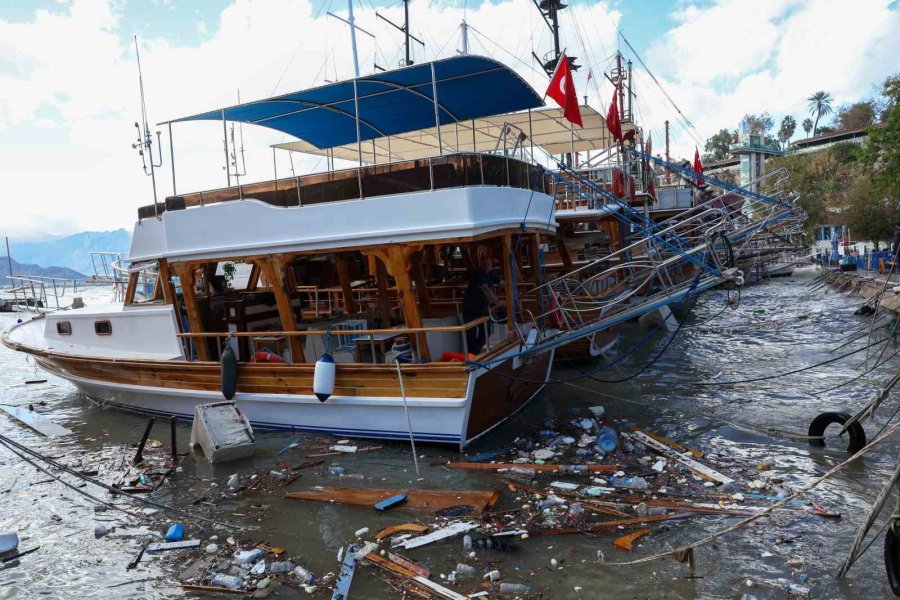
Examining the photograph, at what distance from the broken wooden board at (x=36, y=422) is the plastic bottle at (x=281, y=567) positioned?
7.69 m

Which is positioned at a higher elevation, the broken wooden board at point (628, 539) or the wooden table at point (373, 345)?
the wooden table at point (373, 345)

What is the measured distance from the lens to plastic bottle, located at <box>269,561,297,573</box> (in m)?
5.46

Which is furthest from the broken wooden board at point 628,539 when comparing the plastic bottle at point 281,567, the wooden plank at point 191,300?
the wooden plank at point 191,300

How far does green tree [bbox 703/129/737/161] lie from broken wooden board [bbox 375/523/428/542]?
3772 inches

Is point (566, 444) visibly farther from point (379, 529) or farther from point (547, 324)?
point (379, 529)

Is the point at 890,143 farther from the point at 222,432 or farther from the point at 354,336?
the point at 222,432

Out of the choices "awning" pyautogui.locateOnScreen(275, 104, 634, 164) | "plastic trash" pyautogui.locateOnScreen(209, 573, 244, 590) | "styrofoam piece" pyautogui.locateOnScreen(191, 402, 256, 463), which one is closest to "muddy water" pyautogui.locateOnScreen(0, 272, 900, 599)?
"styrofoam piece" pyautogui.locateOnScreen(191, 402, 256, 463)

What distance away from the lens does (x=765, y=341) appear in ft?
56.0

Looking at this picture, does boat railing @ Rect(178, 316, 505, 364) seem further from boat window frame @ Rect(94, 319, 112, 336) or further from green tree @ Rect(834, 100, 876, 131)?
green tree @ Rect(834, 100, 876, 131)

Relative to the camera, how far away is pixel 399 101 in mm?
9898

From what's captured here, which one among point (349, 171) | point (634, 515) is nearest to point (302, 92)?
point (349, 171)

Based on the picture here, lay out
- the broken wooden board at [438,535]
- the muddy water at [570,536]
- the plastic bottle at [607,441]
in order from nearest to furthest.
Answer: the muddy water at [570,536]
the broken wooden board at [438,535]
the plastic bottle at [607,441]

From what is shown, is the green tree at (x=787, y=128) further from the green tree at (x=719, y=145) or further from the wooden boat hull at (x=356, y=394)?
the wooden boat hull at (x=356, y=394)

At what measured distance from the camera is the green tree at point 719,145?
294 ft
